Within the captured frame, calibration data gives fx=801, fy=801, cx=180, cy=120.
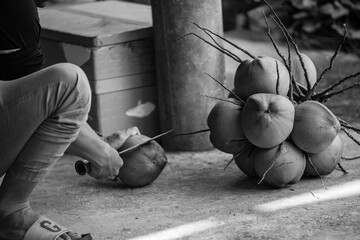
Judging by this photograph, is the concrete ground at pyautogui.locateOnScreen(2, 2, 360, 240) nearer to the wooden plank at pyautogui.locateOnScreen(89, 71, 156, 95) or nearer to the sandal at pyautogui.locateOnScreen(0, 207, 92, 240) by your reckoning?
the sandal at pyautogui.locateOnScreen(0, 207, 92, 240)

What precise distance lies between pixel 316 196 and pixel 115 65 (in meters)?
1.42

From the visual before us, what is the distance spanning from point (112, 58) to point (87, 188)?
33.6 inches

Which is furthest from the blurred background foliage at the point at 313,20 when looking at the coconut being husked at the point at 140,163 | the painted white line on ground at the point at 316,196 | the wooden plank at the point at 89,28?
the coconut being husked at the point at 140,163

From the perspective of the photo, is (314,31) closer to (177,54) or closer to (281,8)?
(281,8)

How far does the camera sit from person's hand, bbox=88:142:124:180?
301cm

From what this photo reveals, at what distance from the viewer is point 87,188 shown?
147 inches

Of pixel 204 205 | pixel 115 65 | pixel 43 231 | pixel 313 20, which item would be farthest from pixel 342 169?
pixel 313 20

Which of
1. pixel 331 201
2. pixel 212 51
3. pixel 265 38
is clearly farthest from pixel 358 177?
pixel 265 38

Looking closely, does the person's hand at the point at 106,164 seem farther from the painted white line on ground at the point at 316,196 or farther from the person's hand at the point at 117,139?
the painted white line on ground at the point at 316,196

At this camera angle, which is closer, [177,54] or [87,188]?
[87,188]

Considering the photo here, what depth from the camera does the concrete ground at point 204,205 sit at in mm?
3076

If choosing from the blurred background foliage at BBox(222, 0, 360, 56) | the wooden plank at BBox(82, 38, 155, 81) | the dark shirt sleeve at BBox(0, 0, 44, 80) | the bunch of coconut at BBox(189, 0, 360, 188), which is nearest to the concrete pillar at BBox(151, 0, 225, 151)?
the wooden plank at BBox(82, 38, 155, 81)

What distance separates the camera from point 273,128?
3422 millimetres

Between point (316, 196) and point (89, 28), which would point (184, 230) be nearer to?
point (316, 196)
